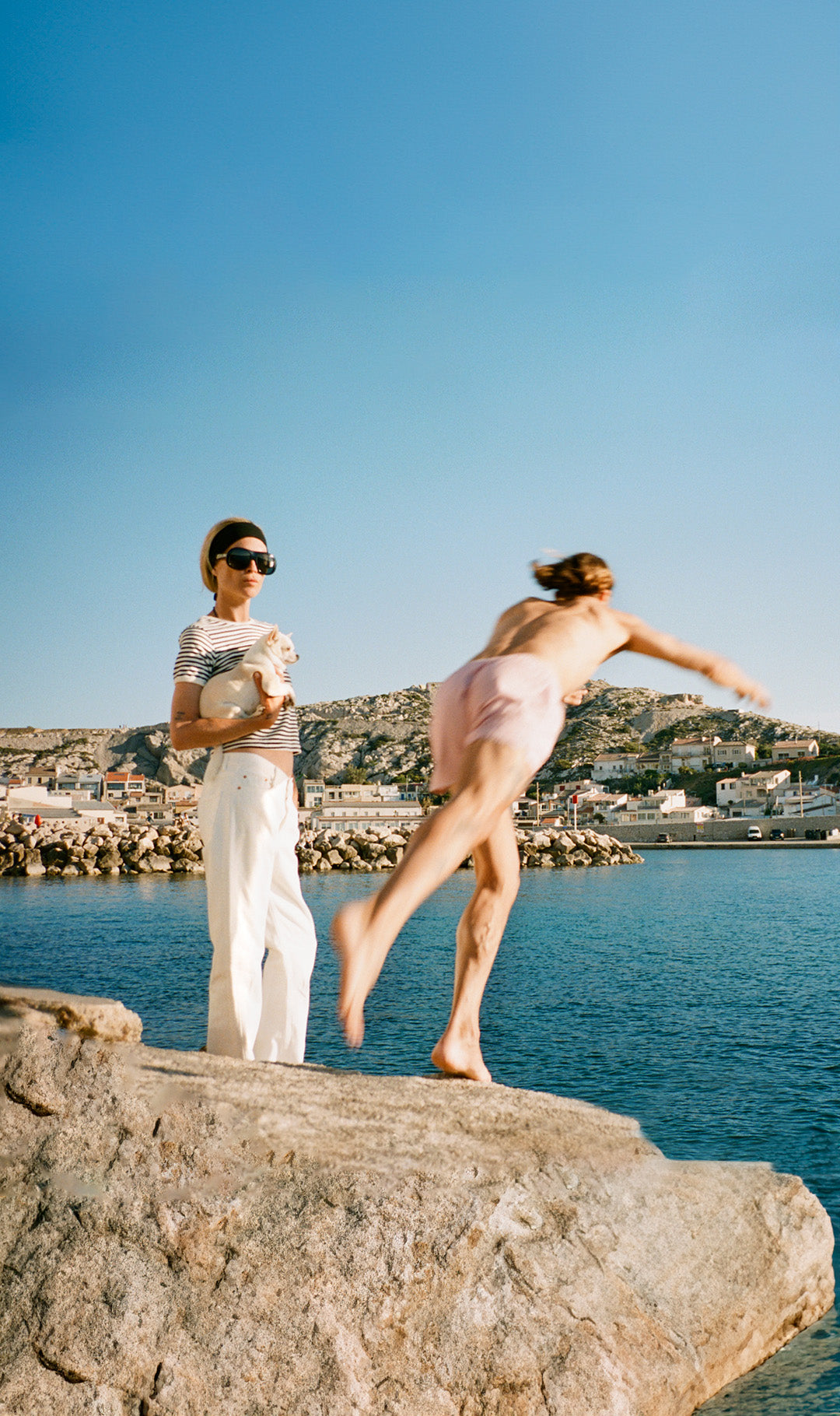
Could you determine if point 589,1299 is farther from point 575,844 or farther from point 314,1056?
point 575,844

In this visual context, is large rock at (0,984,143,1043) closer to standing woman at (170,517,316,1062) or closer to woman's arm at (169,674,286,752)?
standing woman at (170,517,316,1062)

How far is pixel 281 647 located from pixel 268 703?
24cm

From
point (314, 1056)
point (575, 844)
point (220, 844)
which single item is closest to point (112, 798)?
point (575, 844)

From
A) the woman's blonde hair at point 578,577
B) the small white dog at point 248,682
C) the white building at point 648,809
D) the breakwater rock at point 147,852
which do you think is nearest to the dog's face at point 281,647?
the small white dog at point 248,682

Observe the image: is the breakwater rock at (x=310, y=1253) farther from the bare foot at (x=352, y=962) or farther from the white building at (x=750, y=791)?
the white building at (x=750, y=791)

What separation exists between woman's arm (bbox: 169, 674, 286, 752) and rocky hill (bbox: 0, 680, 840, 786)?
133832mm

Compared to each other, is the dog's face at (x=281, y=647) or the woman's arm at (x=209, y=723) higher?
the dog's face at (x=281, y=647)

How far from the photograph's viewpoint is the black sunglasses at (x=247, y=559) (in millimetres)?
3994

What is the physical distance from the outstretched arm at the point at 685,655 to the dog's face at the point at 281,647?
4.16ft

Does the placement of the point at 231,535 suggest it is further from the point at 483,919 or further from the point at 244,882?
the point at 483,919

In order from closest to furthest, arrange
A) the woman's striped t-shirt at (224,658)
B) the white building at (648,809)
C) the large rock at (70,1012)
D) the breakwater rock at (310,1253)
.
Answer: the breakwater rock at (310,1253) → the large rock at (70,1012) → the woman's striped t-shirt at (224,658) → the white building at (648,809)

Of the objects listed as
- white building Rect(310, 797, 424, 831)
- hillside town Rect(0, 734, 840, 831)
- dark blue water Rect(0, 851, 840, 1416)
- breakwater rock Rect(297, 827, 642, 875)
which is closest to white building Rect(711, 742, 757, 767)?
hillside town Rect(0, 734, 840, 831)

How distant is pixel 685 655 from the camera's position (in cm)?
335

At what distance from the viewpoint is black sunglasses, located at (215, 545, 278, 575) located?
399 centimetres
